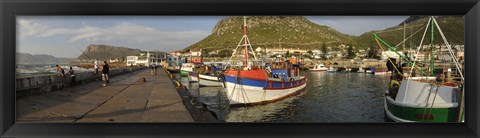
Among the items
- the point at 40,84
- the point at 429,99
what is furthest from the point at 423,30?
the point at 40,84

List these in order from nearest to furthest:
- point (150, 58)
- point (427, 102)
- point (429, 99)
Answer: point (427, 102) → point (429, 99) → point (150, 58)

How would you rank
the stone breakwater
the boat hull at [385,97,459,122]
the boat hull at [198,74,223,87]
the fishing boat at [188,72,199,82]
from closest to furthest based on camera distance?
the boat hull at [385,97,459,122]
the stone breakwater
the boat hull at [198,74,223,87]
the fishing boat at [188,72,199,82]

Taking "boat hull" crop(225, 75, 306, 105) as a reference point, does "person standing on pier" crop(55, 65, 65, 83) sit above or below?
above

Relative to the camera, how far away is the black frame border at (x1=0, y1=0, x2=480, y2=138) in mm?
4172

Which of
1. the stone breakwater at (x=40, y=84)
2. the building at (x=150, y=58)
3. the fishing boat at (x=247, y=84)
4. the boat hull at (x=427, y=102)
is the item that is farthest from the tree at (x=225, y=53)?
the building at (x=150, y=58)

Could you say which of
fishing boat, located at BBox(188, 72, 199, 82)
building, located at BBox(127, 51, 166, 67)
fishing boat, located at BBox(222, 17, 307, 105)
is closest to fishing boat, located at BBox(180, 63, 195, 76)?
fishing boat, located at BBox(188, 72, 199, 82)

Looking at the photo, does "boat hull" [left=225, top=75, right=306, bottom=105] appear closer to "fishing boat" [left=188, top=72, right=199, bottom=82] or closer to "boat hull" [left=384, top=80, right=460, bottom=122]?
"boat hull" [left=384, top=80, right=460, bottom=122]

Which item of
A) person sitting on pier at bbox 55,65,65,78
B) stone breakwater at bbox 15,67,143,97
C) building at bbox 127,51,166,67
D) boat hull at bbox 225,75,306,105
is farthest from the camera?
building at bbox 127,51,166,67
